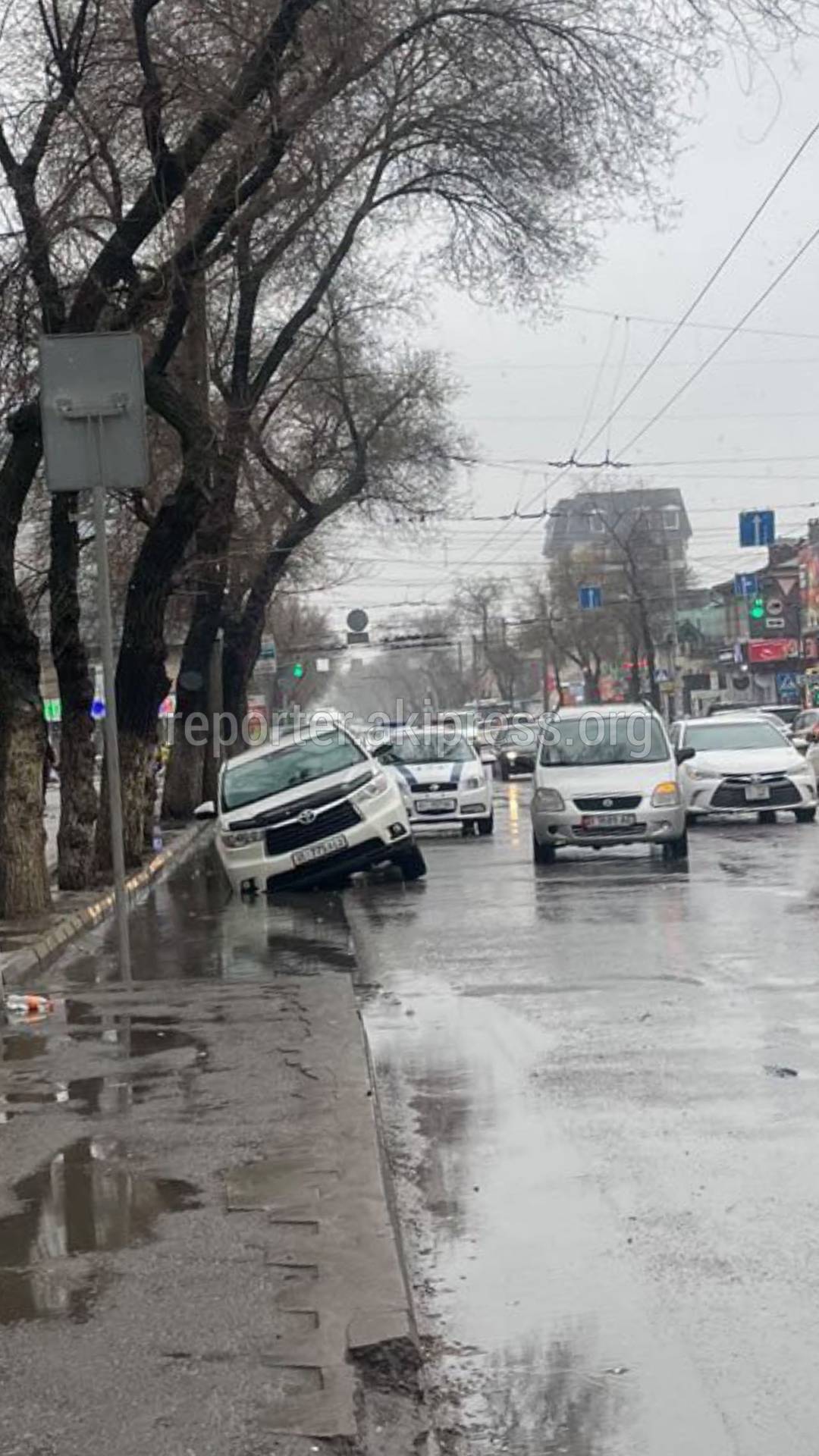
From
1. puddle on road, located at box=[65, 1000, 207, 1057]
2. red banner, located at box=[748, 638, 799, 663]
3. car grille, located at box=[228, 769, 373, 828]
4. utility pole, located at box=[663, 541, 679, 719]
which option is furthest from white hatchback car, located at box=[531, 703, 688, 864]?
red banner, located at box=[748, 638, 799, 663]

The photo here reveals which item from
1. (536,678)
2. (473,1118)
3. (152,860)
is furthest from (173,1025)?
(536,678)

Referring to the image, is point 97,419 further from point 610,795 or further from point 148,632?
point 610,795

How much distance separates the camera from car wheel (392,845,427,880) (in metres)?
18.0

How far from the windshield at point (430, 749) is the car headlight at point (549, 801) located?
5.93 meters

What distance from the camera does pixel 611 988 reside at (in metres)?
10.7

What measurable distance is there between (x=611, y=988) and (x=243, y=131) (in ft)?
25.3

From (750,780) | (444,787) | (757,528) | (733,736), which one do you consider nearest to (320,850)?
(444,787)

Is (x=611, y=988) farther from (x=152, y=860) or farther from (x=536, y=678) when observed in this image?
(x=536, y=678)

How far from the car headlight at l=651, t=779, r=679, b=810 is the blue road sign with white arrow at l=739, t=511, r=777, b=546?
26.3 meters

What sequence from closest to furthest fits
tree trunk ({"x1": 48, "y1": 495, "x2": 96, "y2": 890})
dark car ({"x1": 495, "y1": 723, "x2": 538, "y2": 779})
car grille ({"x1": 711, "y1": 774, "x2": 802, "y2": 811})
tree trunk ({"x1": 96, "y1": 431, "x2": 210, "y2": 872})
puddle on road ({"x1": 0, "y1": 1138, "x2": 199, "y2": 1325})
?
puddle on road ({"x1": 0, "y1": 1138, "x2": 199, "y2": 1325}), tree trunk ({"x1": 48, "y1": 495, "x2": 96, "y2": 890}), tree trunk ({"x1": 96, "y1": 431, "x2": 210, "y2": 872}), car grille ({"x1": 711, "y1": 774, "x2": 802, "y2": 811}), dark car ({"x1": 495, "y1": 723, "x2": 538, "y2": 779})

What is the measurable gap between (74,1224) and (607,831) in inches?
556

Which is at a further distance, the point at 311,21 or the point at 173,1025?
the point at 311,21

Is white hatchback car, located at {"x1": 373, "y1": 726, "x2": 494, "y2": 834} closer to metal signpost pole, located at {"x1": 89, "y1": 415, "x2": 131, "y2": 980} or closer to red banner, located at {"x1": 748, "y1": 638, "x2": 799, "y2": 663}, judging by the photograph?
metal signpost pole, located at {"x1": 89, "y1": 415, "x2": 131, "y2": 980}

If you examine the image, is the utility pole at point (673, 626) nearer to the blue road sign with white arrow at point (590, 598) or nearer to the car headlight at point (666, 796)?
the blue road sign with white arrow at point (590, 598)
